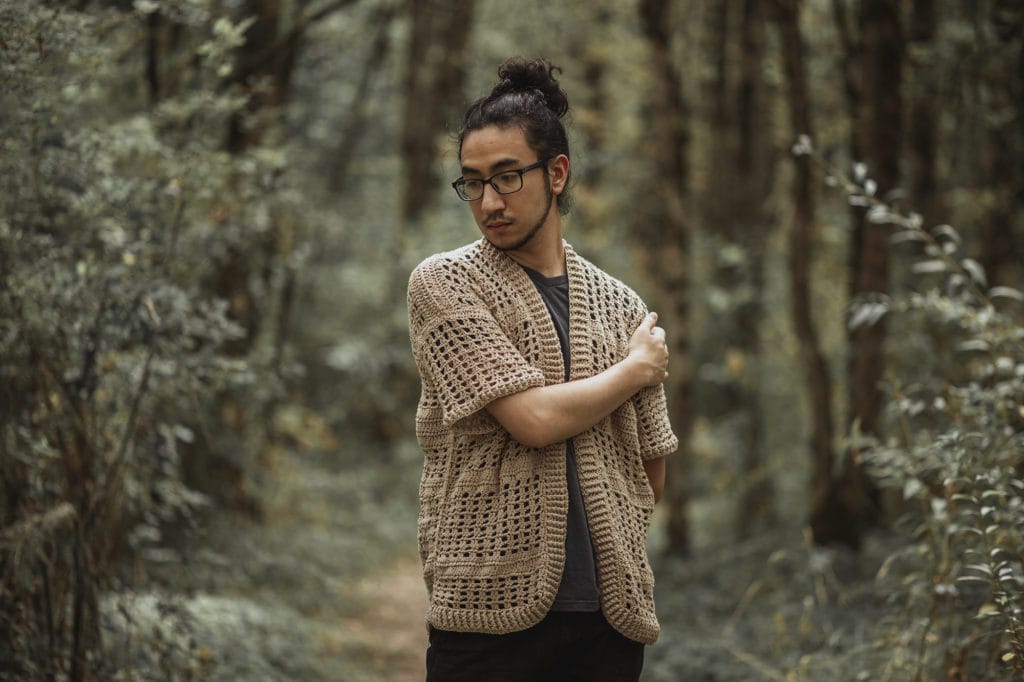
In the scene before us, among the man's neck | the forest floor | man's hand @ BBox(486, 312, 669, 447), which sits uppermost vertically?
the man's neck

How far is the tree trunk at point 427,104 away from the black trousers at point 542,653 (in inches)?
413

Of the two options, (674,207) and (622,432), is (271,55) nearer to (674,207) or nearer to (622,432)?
(674,207)

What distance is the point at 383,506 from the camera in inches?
426

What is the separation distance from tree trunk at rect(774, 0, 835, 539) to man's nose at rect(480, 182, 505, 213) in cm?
455

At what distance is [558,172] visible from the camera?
8.88 ft

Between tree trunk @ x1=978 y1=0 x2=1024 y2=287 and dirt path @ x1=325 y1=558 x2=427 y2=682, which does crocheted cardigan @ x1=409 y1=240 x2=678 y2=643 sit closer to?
dirt path @ x1=325 y1=558 x2=427 y2=682

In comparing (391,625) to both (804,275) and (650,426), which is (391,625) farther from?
(650,426)

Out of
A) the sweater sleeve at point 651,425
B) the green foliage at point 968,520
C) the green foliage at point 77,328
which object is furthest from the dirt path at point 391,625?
the sweater sleeve at point 651,425

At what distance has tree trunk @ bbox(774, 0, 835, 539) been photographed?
261 inches

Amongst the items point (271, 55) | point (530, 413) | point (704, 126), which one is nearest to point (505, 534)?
point (530, 413)

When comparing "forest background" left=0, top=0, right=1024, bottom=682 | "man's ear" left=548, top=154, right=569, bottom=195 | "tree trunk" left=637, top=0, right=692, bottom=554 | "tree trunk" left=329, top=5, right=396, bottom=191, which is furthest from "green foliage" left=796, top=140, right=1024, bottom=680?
"tree trunk" left=329, top=5, right=396, bottom=191

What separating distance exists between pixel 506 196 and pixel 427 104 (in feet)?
39.9

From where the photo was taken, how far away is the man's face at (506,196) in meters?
2.55

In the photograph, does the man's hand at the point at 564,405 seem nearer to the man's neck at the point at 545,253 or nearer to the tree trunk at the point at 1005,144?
the man's neck at the point at 545,253
